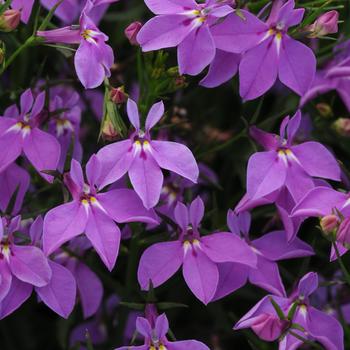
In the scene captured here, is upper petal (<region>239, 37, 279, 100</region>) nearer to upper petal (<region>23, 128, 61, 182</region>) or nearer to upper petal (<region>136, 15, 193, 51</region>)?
upper petal (<region>136, 15, 193, 51</region>)

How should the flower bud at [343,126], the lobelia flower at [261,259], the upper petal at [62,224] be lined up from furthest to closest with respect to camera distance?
the flower bud at [343,126] → the lobelia flower at [261,259] → the upper petal at [62,224]

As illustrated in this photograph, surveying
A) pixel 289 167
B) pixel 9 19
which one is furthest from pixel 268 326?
pixel 9 19

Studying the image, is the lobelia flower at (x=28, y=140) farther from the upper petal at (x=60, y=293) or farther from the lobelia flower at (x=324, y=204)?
the lobelia flower at (x=324, y=204)

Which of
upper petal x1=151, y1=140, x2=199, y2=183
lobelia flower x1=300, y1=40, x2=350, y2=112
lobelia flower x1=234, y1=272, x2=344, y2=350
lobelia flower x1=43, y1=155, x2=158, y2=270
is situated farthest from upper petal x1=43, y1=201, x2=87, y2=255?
lobelia flower x1=300, y1=40, x2=350, y2=112

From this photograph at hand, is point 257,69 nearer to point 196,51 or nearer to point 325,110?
point 196,51

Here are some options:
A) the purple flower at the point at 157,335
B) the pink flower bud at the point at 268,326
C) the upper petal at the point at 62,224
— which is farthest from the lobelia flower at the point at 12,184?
the pink flower bud at the point at 268,326
